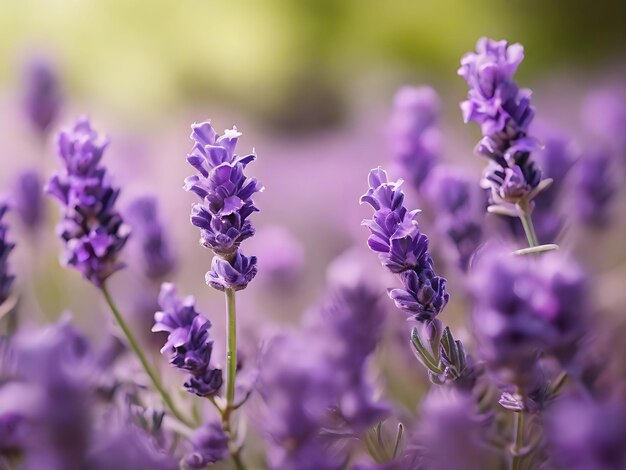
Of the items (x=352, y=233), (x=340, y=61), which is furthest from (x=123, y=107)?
(x=352, y=233)

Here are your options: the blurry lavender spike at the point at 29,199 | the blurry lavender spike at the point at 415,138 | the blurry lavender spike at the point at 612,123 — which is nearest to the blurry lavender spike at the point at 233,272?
A: the blurry lavender spike at the point at 415,138

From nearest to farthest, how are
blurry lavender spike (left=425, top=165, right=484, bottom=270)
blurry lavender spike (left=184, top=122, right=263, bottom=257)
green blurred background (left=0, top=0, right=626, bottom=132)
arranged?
blurry lavender spike (left=184, top=122, right=263, bottom=257)
blurry lavender spike (left=425, top=165, right=484, bottom=270)
green blurred background (left=0, top=0, right=626, bottom=132)

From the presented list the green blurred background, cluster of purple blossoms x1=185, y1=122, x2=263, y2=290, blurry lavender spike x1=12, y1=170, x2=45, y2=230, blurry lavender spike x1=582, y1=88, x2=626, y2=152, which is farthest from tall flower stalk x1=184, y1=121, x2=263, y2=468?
the green blurred background

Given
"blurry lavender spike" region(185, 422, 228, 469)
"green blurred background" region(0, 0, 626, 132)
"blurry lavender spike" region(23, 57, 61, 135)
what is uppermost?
"green blurred background" region(0, 0, 626, 132)

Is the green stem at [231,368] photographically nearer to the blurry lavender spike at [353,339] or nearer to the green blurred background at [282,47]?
the blurry lavender spike at [353,339]

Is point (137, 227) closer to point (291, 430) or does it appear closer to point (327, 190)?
point (291, 430)

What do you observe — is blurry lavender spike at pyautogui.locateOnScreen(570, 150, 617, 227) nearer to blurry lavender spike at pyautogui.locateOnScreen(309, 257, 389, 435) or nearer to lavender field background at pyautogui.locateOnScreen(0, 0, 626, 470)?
lavender field background at pyautogui.locateOnScreen(0, 0, 626, 470)

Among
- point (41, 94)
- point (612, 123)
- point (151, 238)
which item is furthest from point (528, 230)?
point (41, 94)
